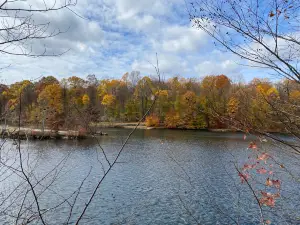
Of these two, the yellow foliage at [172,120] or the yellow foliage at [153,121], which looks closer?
the yellow foliage at [172,120]

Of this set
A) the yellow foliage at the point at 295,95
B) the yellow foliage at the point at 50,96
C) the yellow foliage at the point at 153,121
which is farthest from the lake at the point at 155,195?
the yellow foliage at the point at 153,121

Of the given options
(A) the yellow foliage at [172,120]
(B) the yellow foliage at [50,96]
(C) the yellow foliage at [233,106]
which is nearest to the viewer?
(C) the yellow foliage at [233,106]

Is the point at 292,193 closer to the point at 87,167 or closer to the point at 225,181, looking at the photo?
the point at 225,181

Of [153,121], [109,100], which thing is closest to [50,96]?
[153,121]

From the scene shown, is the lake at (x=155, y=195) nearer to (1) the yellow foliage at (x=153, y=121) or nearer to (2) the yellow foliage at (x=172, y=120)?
(2) the yellow foliage at (x=172, y=120)

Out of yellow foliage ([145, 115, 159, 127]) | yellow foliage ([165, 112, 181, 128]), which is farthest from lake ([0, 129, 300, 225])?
yellow foliage ([145, 115, 159, 127])

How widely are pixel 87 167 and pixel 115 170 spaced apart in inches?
84.0

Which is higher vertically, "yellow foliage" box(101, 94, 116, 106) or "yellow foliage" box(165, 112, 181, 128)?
"yellow foliage" box(101, 94, 116, 106)

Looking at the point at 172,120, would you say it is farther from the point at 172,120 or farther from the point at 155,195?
the point at 155,195

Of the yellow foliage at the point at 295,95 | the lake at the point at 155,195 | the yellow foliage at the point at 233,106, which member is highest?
the yellow foliage at the point at 295,95

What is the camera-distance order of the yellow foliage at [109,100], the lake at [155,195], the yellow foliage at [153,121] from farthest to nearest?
the yellow foliage at [109,100] < the yellow foliage at [153,121] < the lake at [155,195]

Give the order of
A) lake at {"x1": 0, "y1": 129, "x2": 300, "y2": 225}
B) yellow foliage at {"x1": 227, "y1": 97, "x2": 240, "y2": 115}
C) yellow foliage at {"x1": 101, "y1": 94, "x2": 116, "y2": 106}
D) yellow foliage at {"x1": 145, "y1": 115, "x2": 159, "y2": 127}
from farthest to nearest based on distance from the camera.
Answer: yellow foliage at {"x1": 101, "y1": 94, "x2": 116, "y2": 106} < yellow foliage at {"x1": 145, "y1": 115, "x2": 159, "y2": 127} < lake at {"x1": 0, "y1": 129, "x2": 300, "y2": 225} < yellow foliage at {"x1": 227, "y1": 97, "x2": 240, "y2": 115}

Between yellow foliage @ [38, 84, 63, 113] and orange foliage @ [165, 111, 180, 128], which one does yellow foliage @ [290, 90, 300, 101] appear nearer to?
yellow foliage @ [38, 84, 63, 113]

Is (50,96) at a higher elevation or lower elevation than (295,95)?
higher
